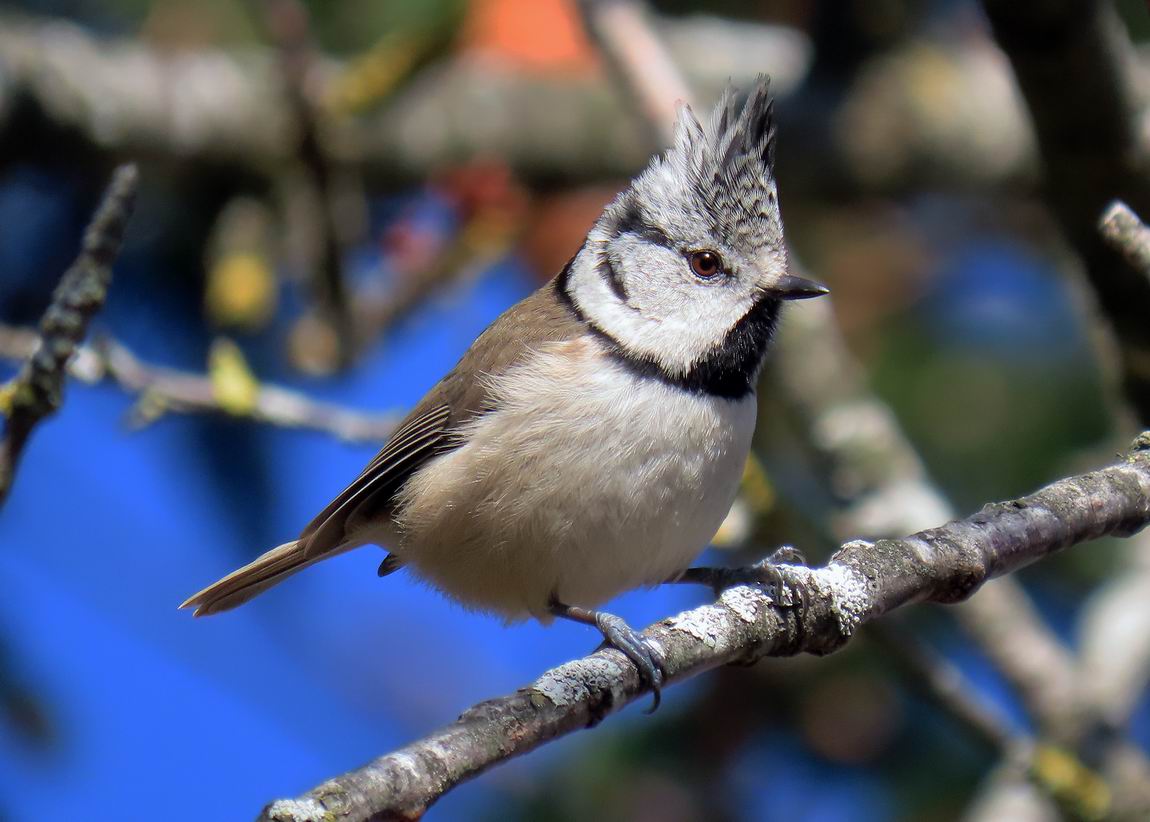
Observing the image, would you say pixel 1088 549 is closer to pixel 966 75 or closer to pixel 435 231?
pixel 966 75

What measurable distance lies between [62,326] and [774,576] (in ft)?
4.76

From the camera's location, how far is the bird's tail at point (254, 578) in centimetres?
383

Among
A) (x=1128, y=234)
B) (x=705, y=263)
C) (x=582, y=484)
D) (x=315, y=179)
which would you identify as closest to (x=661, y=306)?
(x=705, y=263)

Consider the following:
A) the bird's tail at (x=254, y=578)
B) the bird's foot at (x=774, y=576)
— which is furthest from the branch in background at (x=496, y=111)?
the bird's foot at (x=774, y=576)

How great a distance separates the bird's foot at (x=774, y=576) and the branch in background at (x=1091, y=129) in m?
1.16

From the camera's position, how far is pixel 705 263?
3.51 metres

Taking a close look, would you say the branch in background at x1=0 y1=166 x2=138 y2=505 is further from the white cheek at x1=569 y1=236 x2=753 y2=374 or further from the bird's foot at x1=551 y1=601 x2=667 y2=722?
the white cheek at x1=569 y1=236 x2=753 y2=374

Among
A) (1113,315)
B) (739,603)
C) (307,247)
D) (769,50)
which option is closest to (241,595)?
(307,247)

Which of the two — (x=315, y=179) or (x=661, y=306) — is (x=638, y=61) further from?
(x=661, y=306)

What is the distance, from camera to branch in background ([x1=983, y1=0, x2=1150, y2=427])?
302 centimetres

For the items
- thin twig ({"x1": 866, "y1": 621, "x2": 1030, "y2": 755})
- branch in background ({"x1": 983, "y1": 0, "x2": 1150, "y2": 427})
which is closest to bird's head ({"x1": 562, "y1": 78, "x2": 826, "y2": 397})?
branch in background ({"x1": 983, "y1": 0, "x2": 1150, "y2": 427})

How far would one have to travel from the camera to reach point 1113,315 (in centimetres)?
334

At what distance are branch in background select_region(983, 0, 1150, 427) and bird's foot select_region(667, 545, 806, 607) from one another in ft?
3.80

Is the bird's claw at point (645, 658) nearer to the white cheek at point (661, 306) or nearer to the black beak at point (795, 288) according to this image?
the white cheek at point (661, 306)
